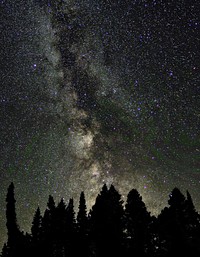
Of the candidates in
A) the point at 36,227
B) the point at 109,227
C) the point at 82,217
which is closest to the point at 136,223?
the point at 109,227

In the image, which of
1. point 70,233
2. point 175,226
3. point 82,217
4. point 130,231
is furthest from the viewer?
point 82,217

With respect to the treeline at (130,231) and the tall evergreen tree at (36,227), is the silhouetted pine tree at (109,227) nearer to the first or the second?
the treeline at (130,231)

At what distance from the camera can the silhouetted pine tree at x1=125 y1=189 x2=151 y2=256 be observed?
23.9 meters

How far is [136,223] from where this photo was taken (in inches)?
1003

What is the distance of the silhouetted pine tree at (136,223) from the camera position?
23.9m

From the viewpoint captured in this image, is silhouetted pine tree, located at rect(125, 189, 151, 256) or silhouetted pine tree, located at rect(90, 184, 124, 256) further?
silhouetted pine tree, located at rect(90, 184, 124, 256)

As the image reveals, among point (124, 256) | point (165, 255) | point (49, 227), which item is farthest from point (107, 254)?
point (49, 227)

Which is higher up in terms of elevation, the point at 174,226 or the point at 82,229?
the point at 82,229

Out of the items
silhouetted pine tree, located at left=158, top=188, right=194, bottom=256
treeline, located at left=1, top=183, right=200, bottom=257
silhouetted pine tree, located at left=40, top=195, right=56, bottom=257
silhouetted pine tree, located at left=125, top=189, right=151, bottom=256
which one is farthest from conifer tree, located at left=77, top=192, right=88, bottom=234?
silhouetted pine tree, located at left=158, top=188, right=194, bottom=256

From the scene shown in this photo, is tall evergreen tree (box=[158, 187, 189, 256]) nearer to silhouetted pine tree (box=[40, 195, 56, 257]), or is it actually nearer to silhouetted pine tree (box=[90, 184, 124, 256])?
silhouetted pine tree (box=[90, 184, 124, 256])

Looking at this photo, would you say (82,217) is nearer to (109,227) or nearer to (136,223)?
(109,227)

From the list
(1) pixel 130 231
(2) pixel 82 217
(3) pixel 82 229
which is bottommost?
(1) pixel 130 231

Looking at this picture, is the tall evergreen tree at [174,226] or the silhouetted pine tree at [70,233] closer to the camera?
the tall evergreen tree at [174,226]

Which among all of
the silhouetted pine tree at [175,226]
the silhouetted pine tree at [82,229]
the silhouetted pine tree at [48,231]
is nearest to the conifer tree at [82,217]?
the silhouetted pine tree at [82,229]
